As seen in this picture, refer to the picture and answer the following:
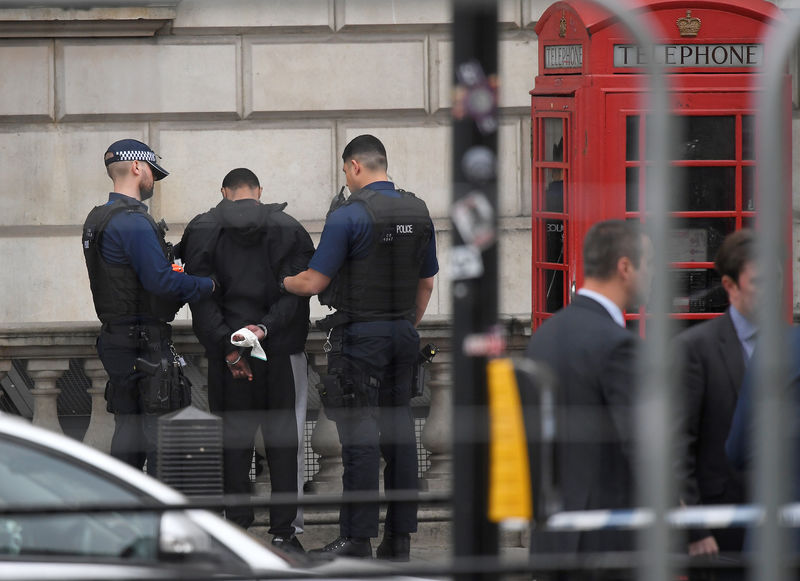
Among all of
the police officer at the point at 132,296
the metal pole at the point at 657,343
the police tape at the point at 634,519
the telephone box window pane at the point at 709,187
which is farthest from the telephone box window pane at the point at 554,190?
the metal pole at the point at 657,343

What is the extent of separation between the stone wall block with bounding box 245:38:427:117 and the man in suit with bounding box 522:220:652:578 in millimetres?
5782

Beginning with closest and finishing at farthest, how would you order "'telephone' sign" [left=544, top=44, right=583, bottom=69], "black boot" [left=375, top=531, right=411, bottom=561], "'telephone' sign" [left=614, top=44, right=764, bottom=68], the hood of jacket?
"black boot" [left=375, top=531, right=411, bottom=561]
the hood of jacket
"'telephone' sign" [left=614, top=44, right=764, bottom=68]
"'telephone' sign" [left=544, top=44, right=583, bottom=69]

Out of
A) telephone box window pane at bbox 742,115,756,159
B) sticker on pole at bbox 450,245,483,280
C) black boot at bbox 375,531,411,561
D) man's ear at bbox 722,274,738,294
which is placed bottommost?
black boot at bbox 375,531,411,561

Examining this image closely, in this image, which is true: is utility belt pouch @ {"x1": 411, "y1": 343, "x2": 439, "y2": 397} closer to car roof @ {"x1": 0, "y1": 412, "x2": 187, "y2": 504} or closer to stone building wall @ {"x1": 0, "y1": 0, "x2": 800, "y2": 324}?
car roof @ {"x1": 0, "y1": 412, "x2": 187, "y2": 504}

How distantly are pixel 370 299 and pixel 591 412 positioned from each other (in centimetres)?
193

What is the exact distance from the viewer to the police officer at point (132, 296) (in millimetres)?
4844

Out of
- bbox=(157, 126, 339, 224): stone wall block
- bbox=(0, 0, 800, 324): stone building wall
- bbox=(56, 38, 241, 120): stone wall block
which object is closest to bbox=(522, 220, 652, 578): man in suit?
bbox=(0, 0, 800, 324): stone building wall

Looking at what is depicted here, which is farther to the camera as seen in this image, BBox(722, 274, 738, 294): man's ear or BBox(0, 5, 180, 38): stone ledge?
BBox(0, 5, 180, 38): stone ledge

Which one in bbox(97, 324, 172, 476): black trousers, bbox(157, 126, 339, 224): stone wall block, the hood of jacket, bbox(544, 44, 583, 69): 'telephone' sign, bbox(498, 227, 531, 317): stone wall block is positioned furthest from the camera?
bbox(157, 126, 339, 224): stone wall block

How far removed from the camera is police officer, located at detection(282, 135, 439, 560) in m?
4.89

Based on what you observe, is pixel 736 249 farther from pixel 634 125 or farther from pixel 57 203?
pixel 57 203

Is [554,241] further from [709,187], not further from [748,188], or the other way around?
[748,188]

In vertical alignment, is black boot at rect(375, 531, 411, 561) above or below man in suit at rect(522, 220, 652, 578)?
below

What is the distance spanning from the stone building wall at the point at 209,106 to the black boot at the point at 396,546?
389 cm
